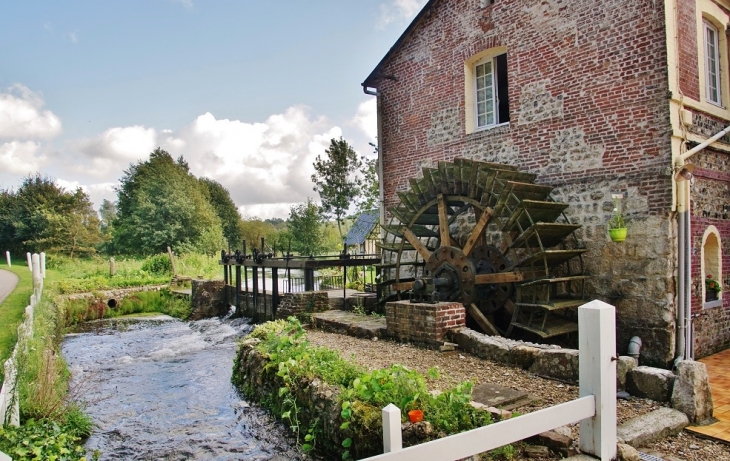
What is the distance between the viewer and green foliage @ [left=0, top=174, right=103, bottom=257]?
28.2 metres

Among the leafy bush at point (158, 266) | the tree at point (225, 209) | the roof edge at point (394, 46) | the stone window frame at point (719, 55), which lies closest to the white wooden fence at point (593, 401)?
the stone window frame at point (719, 55)

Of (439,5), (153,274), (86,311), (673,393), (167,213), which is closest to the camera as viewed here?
(673,393)

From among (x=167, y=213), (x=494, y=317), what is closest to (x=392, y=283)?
(x=494, y=317)

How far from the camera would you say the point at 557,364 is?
5145 millimetres

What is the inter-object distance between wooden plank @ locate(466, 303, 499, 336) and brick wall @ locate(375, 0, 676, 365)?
1.61m

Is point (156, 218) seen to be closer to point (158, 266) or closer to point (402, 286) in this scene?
point (158, 266)

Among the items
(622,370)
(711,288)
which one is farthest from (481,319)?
(711,288)

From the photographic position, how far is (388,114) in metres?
10.7

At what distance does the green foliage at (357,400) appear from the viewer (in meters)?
3.84

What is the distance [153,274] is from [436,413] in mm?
18913

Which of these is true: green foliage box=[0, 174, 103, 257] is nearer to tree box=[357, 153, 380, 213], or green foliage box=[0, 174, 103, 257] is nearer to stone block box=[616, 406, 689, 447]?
tree box=[357, 153, 380, 213]

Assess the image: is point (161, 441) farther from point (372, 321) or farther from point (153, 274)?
point (153, 274)

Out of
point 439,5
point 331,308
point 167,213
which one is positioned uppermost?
point 439,5

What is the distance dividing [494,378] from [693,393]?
1747mm
